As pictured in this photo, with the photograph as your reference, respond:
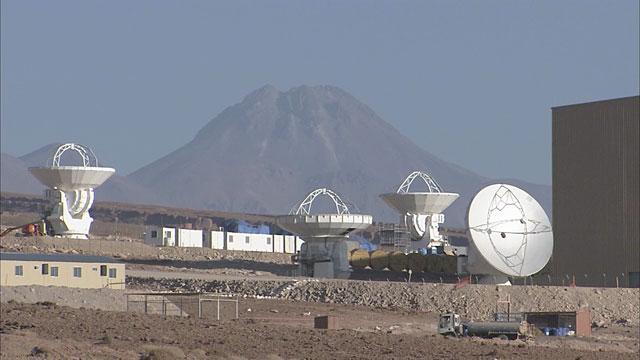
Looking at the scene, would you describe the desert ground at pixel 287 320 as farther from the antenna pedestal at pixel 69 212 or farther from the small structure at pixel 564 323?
the antenna pedestal at pixel 69 212

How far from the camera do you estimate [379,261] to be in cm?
8594

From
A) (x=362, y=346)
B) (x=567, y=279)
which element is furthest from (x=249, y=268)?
(x=362, y=346)

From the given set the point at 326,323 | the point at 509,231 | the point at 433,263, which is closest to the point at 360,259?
the point at 433,263

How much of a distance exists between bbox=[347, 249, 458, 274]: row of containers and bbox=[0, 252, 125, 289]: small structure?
20914mm

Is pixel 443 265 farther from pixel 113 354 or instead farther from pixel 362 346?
pixel 113 354

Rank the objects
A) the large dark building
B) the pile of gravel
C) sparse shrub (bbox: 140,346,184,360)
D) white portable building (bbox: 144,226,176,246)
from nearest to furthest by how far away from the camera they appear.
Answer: sparse shrub (bbox: 140,346,184,360) → the pile of gravel → the large dark building → white portable building (bbox: 144,226,176,246)

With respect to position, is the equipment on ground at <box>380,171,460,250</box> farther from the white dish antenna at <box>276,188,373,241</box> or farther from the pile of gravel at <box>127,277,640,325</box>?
the pile of gravel at <box>127,277,640,325</box>

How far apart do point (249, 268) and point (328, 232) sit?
11.3 metres

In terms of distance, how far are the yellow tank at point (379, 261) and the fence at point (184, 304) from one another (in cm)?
2024

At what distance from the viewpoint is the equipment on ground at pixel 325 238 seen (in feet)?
266

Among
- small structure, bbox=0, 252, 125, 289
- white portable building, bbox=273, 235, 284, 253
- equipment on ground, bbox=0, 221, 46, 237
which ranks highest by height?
equipment on ground, bbox=0, 221, 46, 237

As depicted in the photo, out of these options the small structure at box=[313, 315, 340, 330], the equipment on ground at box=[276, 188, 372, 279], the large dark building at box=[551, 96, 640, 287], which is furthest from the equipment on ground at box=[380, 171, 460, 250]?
the small structure at box=[313, 315, 340, 330]

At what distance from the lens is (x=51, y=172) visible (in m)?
91.9

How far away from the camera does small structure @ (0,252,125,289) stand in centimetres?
6512
